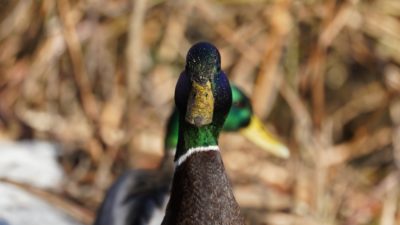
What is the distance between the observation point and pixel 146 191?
3.84 metres

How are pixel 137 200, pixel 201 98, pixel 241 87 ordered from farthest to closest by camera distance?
pixel 241 87, pixel 137 200, pixel 201 98

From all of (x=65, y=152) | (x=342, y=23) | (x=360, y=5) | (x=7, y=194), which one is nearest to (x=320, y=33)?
(x=342, y=23)

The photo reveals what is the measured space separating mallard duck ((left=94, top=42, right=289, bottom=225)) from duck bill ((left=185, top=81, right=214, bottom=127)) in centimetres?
122

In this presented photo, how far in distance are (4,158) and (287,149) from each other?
1400 millimetres

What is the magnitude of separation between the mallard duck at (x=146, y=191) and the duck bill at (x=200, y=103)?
1221 mm

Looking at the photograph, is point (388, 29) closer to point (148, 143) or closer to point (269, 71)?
point (269, 71)

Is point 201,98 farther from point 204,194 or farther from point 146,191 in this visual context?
point 146,191

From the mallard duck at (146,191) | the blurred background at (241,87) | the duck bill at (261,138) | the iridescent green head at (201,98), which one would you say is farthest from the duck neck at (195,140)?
the duck bill at (261,138)

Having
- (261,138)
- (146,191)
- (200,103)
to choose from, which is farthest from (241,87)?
(200,103)

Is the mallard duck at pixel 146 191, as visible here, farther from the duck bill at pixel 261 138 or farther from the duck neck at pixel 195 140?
the duck neck at pixel 195 140

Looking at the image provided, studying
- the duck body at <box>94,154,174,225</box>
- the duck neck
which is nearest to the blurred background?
the duck body at <box>94,154,174,225</box>

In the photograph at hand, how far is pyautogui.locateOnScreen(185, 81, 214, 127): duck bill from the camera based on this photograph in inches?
92.7

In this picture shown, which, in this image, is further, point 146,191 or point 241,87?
point 241,87

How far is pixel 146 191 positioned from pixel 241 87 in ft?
5.51
